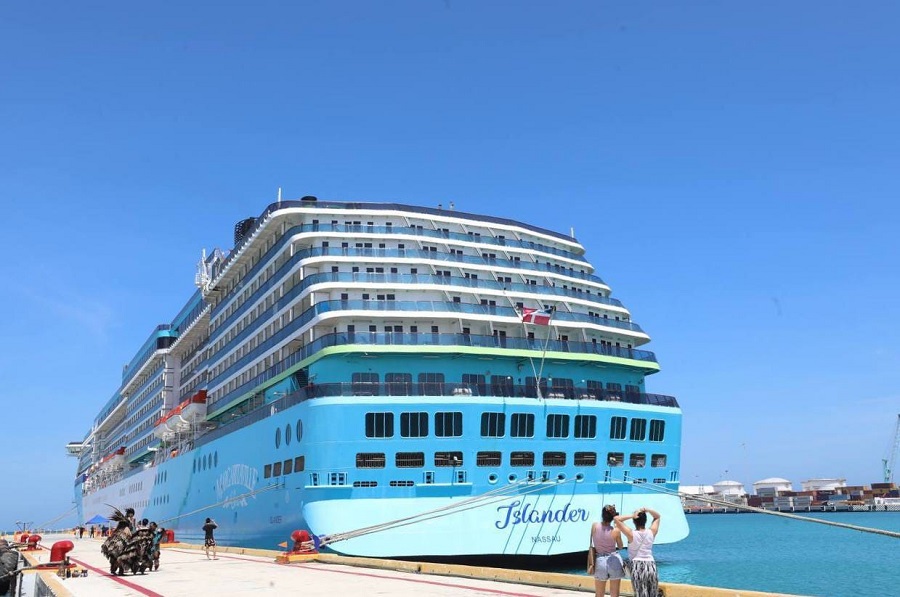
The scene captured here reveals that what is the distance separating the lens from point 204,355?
191 ft

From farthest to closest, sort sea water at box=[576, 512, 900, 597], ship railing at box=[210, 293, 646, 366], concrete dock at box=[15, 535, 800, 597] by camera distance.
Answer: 1. sea water at box=[576, 512, 900, 597]
2. ship railing at box=[210, 293, 646, 366]
3. concrete dock at box=[15, 535, 800, 597]

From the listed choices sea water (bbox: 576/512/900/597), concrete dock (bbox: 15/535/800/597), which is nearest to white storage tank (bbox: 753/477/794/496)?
sea water (bbox: 576/512/900/597)

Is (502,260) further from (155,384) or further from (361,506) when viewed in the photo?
(155,384)

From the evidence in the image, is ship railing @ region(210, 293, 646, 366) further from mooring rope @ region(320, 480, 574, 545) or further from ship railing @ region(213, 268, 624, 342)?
mooring rope @ region(320, 480, 574, 545)

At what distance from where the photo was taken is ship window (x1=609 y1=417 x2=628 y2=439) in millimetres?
31766

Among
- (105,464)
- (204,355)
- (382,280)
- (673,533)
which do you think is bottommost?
(105,464)

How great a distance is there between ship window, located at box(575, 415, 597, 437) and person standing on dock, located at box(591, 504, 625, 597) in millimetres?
18953

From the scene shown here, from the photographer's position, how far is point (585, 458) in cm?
3092

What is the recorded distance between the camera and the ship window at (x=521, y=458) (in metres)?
29.7

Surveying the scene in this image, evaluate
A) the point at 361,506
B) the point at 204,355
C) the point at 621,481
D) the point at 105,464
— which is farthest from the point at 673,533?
the point at 105,464

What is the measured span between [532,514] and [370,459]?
18.9 ft

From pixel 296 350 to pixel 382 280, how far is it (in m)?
5.72

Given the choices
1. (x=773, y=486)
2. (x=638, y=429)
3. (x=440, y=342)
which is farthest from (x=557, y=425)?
(x=773, y=486)

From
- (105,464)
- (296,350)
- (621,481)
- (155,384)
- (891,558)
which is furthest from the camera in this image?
(105,464)
